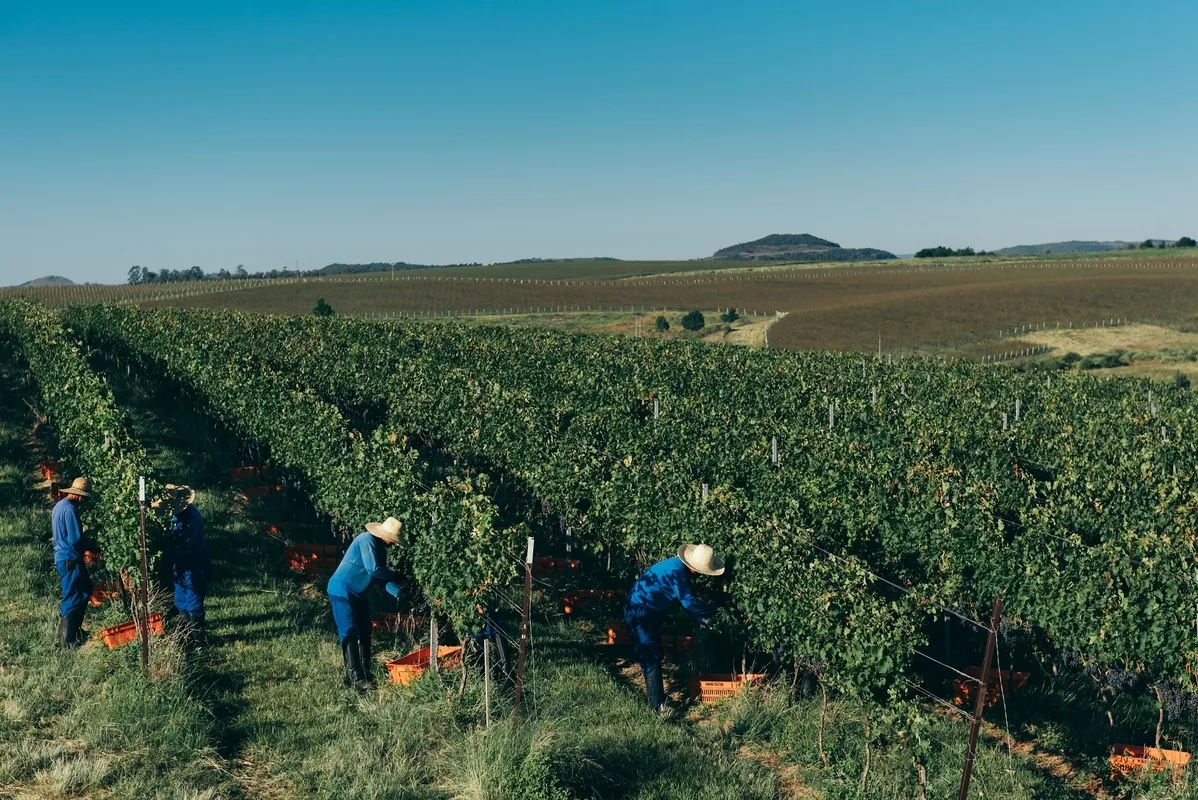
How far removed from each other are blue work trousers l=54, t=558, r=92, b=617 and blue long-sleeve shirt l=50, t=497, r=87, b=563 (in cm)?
9

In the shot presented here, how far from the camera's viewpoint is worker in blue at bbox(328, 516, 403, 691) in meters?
9.01

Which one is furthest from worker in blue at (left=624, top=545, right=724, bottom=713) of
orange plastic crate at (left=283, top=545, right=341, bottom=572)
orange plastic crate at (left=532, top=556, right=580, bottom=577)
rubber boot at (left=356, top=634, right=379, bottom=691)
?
orange plastic crate at (left=283, top=545, right=341, bottom=572)

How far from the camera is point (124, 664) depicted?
8.88 m

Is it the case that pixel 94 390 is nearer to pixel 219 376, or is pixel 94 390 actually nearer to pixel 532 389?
pixel 219 376

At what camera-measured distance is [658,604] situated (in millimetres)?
9109

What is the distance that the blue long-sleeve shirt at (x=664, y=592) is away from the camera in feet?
29.6

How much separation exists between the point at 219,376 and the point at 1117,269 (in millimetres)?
94035

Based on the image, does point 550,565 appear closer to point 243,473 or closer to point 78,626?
point 78,626

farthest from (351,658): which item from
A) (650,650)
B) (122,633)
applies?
(650,650)

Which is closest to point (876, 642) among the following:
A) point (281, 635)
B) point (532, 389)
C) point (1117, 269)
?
point (281, 635)

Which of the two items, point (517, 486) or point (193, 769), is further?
point (517, 486)

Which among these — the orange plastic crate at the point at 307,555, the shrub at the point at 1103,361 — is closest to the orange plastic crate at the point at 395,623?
the orange plastic crate at the point at 307,555

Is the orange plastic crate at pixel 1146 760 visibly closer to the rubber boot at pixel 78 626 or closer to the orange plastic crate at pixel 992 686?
the orange plastic crate at pixel 992 686

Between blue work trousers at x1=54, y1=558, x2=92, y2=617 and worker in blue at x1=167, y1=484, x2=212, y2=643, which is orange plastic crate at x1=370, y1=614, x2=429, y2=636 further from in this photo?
blue work trousers at x1=54, y1=558, x2=92, y2=617
